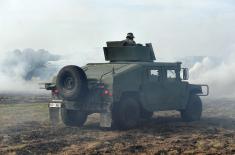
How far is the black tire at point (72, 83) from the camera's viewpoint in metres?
12.7

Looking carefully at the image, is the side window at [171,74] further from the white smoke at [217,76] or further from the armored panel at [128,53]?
the white smoke at [217,76]

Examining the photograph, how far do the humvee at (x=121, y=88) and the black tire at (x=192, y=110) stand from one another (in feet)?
0.36

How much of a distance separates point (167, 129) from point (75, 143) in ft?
10.9

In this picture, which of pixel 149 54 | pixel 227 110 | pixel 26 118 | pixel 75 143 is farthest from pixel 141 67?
pixel 227 110

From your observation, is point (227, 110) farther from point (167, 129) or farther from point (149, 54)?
point (167, 129)

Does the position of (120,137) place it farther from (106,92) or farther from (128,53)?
(128,53)

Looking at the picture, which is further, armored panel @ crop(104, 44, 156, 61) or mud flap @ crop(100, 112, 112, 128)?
armored panel @ crop(104, 44, 156, 61)

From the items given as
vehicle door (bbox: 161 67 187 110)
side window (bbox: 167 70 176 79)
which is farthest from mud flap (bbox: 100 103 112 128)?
side window (bbox: 167 70 176 79)

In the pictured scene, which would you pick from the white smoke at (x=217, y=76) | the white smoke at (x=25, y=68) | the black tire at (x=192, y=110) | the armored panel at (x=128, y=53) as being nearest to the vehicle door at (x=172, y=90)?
the black tire at (x=192, y=110)

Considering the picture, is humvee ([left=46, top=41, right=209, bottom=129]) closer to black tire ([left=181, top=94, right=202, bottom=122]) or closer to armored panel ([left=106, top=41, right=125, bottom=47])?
armored panel ([left=106, top=41, right=125, bottom=47])

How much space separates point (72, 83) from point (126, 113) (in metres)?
1.70

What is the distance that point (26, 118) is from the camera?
16.1 metres

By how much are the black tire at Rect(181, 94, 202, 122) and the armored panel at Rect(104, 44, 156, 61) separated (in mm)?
2022

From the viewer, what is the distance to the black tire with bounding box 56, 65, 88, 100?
1268cm
